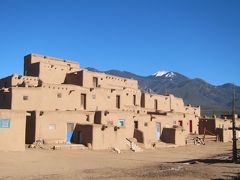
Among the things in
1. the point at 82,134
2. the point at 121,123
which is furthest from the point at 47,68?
the point at 82,134

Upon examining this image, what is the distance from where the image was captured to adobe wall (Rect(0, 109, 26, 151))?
91.3ft

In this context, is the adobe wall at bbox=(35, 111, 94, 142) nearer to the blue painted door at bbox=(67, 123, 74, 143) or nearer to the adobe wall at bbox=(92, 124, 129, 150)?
the blue painted door at bbox=(67, 123, 74, 143)

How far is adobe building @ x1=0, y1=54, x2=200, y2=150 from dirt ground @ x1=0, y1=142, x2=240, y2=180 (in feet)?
8.82

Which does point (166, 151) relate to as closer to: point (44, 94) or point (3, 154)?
point (44, 94)

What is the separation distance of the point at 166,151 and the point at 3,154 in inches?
682

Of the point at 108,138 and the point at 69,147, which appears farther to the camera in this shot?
the point at 108,138

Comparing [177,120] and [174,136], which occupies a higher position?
[177,120]

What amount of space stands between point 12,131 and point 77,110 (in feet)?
35.7

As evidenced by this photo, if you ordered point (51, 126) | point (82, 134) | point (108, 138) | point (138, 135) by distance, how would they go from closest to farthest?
point (51, 126) < point (82, 134) < point (108, 138) < point (138, 135)

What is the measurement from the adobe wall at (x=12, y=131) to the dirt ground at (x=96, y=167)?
0.93m

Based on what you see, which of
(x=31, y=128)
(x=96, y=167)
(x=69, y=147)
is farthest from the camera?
(x=31, y=128)

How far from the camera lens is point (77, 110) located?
38406 mm

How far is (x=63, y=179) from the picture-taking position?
19.4 m

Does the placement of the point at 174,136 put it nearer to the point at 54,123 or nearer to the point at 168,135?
the point at 168,135
